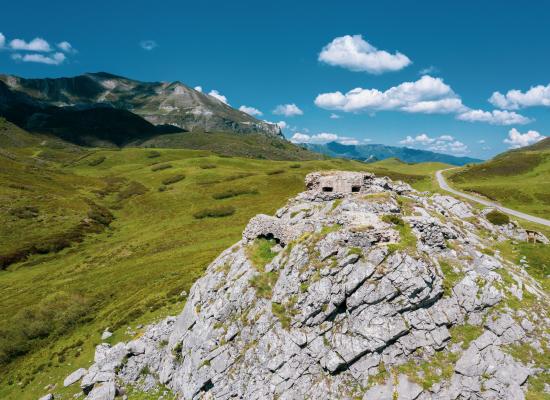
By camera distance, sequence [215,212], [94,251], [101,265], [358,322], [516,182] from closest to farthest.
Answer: [358,322], [101,265], [94,251], [215,212], [516,182]

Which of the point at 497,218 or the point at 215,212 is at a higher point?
the point at 497,218

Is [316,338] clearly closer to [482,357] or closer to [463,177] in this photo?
[482,357]

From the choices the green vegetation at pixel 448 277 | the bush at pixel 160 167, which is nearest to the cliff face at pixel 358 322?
the green vegetation at pixel 448 277

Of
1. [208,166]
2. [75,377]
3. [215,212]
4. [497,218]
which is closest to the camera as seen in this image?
[75,377]

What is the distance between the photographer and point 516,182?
124 m

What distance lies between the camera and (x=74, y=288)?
5472cm

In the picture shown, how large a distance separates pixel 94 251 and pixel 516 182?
14280 centimetres

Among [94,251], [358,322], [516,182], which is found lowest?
[94,251]

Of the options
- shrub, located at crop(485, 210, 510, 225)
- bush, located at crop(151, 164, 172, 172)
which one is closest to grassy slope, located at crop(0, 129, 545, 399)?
shrub, located at crop(485, 210, 510, 225)

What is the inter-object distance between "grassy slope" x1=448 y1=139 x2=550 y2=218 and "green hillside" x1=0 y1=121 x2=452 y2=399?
19876mm

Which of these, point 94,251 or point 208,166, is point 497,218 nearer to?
point 94,251

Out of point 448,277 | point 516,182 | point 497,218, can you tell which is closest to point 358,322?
point 448,277

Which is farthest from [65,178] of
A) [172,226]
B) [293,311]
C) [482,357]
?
[482,357]

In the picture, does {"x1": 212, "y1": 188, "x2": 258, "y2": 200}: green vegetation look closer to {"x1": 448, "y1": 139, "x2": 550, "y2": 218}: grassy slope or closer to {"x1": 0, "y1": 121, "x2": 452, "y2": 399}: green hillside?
{"x1": 0, "y1": 121, "x2": 452, "y2": 399}: green hillside
